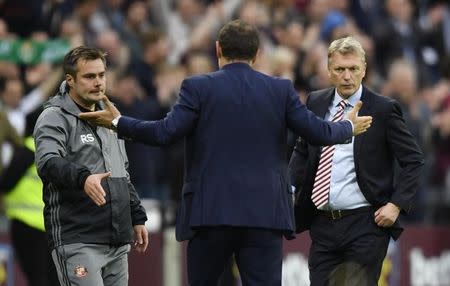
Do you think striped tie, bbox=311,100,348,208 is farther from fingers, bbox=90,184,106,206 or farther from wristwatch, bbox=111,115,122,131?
fingers, bbox=90,184,106,206

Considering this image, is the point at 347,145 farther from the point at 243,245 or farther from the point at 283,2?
the point at 283,2

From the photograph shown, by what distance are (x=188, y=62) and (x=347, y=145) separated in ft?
24.0

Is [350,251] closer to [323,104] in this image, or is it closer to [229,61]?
[323,104]

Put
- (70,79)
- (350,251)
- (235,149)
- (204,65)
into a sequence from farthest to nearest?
(204,65) < (350,251) < (70,79) < (235,149)

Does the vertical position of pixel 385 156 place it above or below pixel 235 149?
below

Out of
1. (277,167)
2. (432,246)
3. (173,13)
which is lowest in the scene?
(432,246)

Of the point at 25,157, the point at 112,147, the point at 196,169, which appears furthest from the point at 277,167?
the point at 25,157

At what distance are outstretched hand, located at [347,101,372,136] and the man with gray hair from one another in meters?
0.69

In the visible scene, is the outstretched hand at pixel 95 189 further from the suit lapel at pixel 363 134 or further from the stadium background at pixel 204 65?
the stadium background at pixel 204 65

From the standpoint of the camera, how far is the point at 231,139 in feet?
29.5

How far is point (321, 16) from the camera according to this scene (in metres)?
19.2

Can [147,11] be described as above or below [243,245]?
above

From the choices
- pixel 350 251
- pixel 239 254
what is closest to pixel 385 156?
pixel 350 251

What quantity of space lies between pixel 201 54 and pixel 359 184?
282 inches
